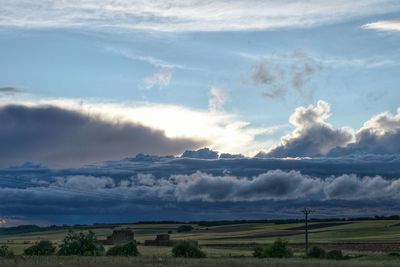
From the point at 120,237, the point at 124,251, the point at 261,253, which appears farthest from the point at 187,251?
the point at 120,237

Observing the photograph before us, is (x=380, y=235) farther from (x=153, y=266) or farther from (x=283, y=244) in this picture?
(x=153, y=266)

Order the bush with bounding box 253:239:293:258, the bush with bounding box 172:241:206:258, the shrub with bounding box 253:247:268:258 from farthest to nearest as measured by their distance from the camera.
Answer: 1. the shrub with bounding box 253:247:268:258
2. the bush with bounding box 253:239:293:258
3. the bush with bounding box 172:241:206:258

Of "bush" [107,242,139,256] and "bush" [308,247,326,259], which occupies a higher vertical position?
"bush" [107,242,139,256]

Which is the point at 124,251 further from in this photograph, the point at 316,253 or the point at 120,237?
the point at 120,237

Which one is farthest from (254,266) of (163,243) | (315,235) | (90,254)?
(315,235)

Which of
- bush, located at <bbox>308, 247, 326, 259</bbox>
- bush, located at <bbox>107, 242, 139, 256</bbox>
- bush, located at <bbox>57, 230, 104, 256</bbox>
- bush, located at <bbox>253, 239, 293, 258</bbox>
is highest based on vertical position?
bush, located at <bbox>57, 230, 104, 256</bbox>

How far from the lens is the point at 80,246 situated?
72125 mm

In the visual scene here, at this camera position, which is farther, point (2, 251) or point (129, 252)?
point (129, 252)

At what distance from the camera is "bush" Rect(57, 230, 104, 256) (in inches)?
2790

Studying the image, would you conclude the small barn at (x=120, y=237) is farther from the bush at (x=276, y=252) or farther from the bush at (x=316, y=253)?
the bush at (x=276, y=252)

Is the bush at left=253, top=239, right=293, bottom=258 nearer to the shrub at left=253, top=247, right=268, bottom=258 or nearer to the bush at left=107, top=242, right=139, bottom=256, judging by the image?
the shrub at left=253, top=247, right=268, bottom=258

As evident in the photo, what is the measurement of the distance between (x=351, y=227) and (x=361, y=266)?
133m

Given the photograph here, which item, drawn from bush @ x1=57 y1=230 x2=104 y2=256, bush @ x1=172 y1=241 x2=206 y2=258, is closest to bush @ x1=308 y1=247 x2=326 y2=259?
bush @ x1=172 y1=241 x2=206 y2=258

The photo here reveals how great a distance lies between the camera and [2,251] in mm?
66312
